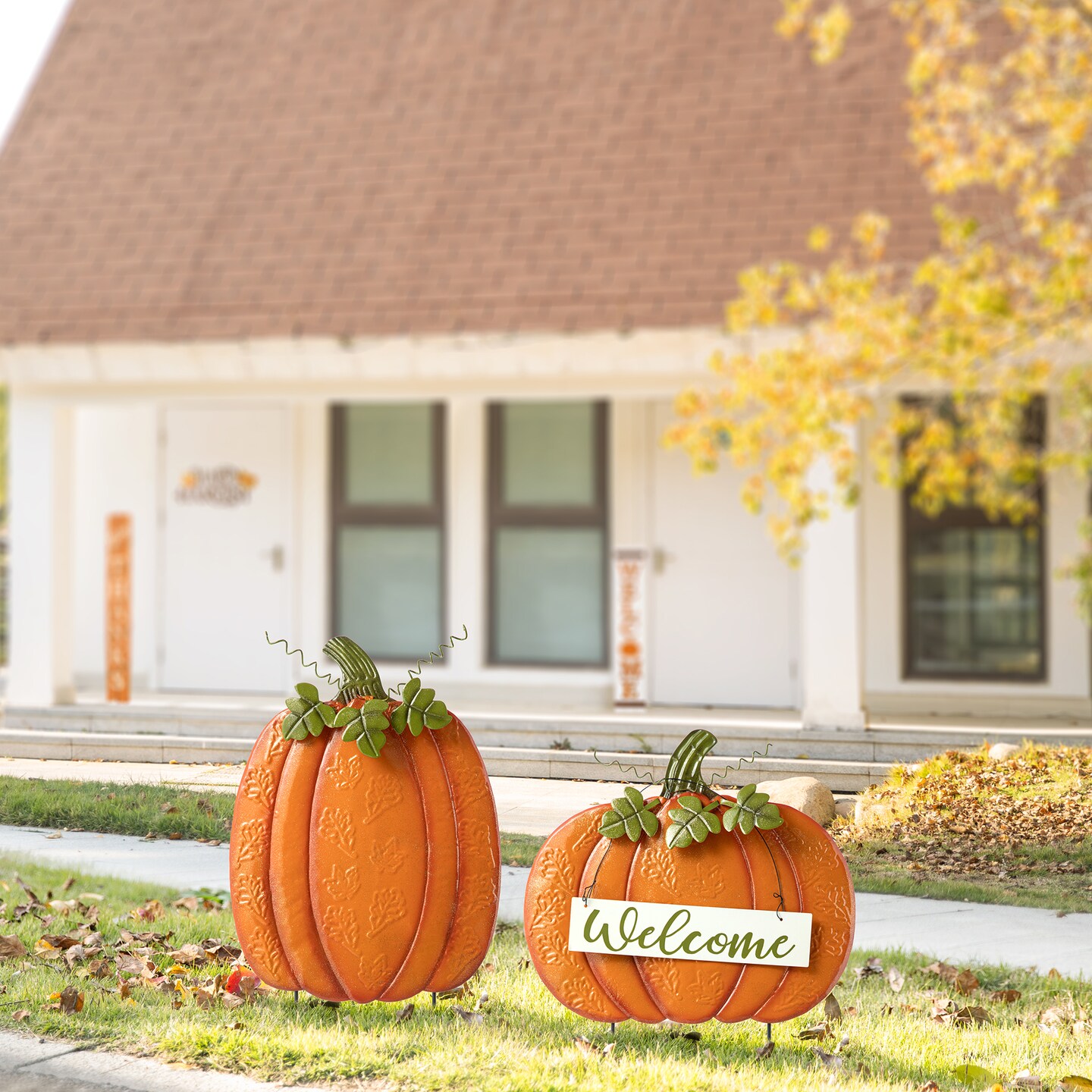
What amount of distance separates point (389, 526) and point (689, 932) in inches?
332

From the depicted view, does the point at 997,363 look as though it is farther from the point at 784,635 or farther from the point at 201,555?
the point at 201,555

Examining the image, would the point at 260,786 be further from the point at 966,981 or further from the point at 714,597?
the point at 714,597

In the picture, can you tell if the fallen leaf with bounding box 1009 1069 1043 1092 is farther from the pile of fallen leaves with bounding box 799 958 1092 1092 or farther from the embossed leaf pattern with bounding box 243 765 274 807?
the embossed leaf pattern with bounding box 243 765 274 807

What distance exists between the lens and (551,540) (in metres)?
10.1

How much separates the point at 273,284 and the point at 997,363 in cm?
433

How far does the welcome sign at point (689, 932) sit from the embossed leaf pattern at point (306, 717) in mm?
460

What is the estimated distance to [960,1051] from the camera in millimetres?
2225

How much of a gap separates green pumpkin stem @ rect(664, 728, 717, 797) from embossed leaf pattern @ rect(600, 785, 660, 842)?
2.4 inches

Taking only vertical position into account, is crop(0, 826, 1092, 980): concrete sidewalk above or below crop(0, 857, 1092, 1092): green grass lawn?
above

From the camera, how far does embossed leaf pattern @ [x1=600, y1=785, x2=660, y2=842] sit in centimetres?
203

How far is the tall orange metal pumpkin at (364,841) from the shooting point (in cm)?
207

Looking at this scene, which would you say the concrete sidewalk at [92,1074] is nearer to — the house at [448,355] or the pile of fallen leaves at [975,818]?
the pile of fallen leaves at [975,818]

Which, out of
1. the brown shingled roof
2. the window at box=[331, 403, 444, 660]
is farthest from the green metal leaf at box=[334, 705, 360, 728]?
the window at box=[331, 403, 444, 660]

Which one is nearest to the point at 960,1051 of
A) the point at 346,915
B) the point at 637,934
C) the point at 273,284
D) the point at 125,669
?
the point at 637,934
